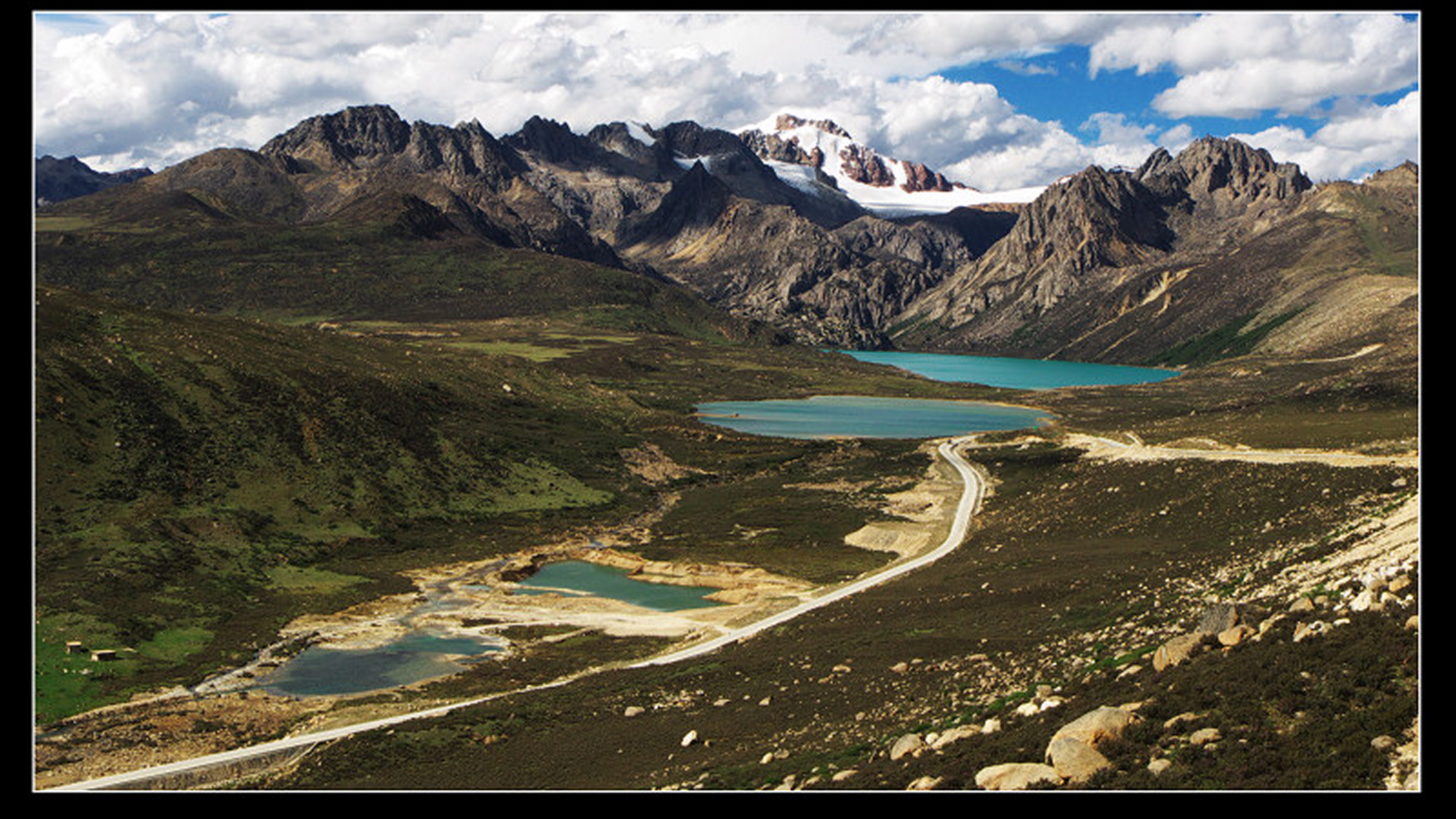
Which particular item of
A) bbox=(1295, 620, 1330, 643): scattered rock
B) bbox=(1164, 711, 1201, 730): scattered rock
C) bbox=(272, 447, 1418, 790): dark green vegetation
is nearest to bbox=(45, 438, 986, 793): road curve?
bbox=(272, 447, 1418, 790): dark green vegetation

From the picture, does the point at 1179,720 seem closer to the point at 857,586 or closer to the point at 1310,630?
the point at 1310,630

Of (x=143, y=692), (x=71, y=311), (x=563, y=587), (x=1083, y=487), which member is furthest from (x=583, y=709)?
(x=71, y=311)

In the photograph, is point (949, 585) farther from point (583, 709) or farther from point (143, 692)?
point (143, 692)

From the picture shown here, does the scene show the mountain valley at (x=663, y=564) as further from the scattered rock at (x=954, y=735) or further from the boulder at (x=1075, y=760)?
the scattered rock at (x=954, y=735)

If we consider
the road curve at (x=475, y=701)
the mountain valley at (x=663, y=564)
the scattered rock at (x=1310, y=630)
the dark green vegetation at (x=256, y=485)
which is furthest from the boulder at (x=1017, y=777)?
the dark green vegetation at (x=256, y=485)

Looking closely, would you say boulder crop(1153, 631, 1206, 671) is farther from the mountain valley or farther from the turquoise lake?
the turquoise lake
